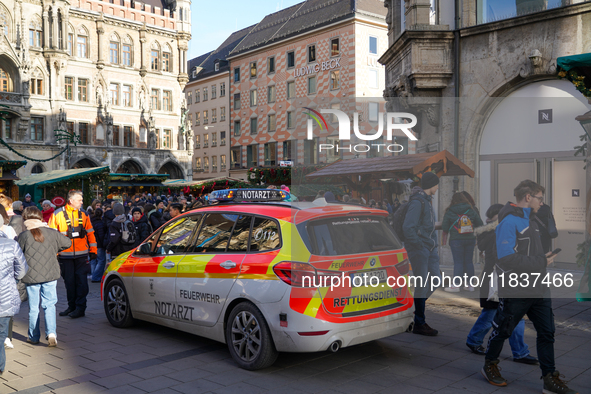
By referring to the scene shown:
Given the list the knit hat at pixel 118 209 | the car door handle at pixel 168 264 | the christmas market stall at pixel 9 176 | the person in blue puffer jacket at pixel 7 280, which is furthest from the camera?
the christmas market stall at pixel 9 176

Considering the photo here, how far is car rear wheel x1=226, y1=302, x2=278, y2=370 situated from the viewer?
570 cm

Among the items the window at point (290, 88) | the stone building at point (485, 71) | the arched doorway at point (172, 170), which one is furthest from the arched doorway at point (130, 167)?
the stone building at point (485, 71)

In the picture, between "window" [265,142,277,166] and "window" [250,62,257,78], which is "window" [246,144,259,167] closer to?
"window" [265,142,277,166]

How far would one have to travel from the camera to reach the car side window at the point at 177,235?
276 inches

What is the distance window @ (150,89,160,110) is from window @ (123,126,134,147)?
3505mm

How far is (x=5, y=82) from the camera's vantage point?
44812 millimetres

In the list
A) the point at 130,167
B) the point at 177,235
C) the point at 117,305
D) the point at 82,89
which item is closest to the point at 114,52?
the point at 82,89

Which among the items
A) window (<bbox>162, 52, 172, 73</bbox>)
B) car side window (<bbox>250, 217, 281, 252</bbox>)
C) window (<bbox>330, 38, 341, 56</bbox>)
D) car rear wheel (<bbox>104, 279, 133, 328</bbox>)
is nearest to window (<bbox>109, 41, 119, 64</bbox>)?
window (<bbox>162, 52, 172, 73</bbox>)

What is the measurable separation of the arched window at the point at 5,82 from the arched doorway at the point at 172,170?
15.8 m

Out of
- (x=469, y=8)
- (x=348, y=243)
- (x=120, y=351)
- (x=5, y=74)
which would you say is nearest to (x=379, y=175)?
(x=348, y=243)

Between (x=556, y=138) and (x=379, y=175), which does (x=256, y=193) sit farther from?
(x=556, y=138)

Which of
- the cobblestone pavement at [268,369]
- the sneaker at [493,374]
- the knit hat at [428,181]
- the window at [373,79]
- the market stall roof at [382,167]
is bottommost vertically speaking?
the cobblestone pavement at [268,369]

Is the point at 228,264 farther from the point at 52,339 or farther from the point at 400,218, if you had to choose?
the point at 52,339

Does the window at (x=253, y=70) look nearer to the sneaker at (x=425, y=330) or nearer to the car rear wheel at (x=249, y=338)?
the sneaker at (x=425, y=330)
